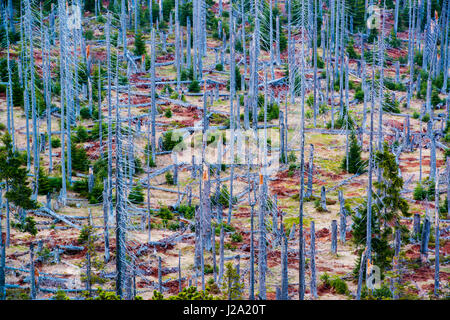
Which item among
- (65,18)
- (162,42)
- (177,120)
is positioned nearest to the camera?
(65,18)

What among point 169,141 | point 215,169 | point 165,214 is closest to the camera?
point 165,214

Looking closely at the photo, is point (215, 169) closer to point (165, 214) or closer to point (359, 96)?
point (165, 214)

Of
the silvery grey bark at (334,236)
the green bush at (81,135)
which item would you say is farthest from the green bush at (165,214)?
the green bush at (81,135)

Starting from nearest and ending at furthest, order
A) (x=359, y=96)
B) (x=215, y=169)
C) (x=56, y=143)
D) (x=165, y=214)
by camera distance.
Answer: (x=165, y=214), (x=215, y=169), (x=56, y=143), (x=359, y=96)

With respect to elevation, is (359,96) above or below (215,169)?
above

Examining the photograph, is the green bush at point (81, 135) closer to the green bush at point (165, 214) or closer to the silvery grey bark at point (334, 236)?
the green bush at point (165, 214)

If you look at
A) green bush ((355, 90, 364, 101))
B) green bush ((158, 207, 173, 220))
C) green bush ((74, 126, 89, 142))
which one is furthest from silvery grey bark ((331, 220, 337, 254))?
green bush ((355, 90, 364, 101))

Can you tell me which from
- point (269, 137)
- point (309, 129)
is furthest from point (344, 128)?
point (269, 137)

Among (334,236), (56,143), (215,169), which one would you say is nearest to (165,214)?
(215,169)

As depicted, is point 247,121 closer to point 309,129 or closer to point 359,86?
point 309,129
